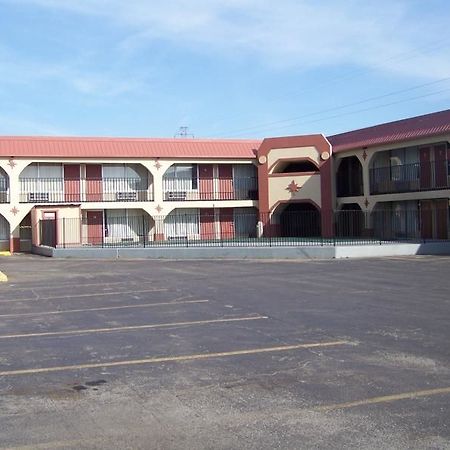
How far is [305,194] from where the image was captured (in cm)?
4000

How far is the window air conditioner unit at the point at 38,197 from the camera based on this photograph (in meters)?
38.7

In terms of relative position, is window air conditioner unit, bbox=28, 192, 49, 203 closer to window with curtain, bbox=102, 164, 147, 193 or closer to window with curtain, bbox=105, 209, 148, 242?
window with curtain, bbox=102, 164, 147, 193

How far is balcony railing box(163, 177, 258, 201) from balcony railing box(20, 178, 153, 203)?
1651mm

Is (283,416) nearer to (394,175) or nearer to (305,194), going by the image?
(394,175)

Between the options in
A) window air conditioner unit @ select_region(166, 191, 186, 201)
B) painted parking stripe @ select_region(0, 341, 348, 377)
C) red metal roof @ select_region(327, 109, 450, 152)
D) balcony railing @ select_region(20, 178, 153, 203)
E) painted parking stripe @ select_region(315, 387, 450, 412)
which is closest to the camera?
painted parking stripe @ select_region(315, 387, 450, 412)

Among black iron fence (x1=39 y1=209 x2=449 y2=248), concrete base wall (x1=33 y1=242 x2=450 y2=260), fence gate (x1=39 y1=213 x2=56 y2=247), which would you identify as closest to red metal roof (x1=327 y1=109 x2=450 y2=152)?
black iron fence (x1=39 y1=209 x2=449 y2=248)

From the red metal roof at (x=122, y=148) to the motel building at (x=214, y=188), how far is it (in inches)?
2.6

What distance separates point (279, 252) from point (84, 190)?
52.6 feet

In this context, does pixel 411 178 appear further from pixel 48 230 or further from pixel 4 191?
pixel 4 191

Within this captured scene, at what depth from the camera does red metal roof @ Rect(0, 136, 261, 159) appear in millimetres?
38031

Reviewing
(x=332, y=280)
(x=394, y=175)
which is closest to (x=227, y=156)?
(x=394, y=175)

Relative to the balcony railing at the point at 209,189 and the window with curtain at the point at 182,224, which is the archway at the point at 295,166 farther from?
the window with curtain at the point at 182,224

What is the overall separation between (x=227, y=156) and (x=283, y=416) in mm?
36300

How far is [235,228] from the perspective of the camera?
141 feet
